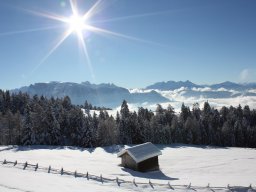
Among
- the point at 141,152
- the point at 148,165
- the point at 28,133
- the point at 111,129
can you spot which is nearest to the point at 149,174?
the point at 148,165

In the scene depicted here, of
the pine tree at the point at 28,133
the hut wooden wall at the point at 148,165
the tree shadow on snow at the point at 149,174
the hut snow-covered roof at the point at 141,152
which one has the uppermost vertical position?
the pine tree at the point at 28,133

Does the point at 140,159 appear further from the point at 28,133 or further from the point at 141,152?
the point at 28,133

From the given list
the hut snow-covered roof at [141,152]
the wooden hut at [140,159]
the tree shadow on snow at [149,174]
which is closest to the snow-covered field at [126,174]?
the tree shadow on snow at [149,174]

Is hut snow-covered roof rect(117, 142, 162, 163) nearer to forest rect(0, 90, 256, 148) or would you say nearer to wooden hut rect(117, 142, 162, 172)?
wooden hut rect(117, 142, 162, 172)

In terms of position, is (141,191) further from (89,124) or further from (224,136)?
(224,136)

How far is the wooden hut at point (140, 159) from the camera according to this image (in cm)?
5022

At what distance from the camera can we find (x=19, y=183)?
2789 centimetres

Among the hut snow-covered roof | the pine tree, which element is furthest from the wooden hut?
the pine tree

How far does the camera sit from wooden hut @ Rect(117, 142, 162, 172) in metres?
50.2

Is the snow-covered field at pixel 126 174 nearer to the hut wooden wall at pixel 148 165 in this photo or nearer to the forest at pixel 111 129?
the hut wooden wall at pixel 148 165

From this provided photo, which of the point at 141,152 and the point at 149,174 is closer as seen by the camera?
the point at 149,174

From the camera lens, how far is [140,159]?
50.0 m

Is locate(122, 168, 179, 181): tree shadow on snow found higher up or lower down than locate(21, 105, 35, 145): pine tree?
lower down

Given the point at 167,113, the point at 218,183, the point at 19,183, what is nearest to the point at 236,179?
the point at 218,183
